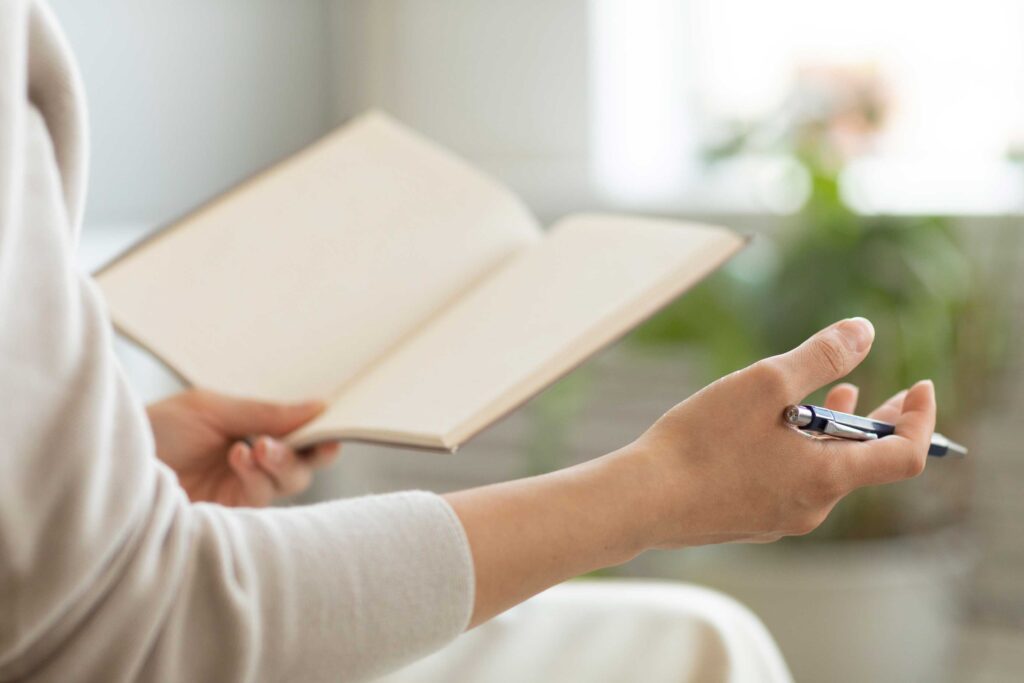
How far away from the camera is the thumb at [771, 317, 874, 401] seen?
0.51m

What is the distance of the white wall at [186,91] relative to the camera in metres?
1.97

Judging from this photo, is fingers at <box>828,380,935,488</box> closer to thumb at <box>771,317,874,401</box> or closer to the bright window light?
thumb at <box>771,317,874,401</box>

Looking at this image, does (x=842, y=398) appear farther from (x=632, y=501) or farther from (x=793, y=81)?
(x=793, y=81)

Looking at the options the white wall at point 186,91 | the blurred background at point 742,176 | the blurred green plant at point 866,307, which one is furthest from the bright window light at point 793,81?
the white wall at point 186,91

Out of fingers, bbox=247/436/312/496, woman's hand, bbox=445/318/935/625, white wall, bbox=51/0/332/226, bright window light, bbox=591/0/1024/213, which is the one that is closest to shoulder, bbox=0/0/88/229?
woman's hand, bbox=445/318/935/625

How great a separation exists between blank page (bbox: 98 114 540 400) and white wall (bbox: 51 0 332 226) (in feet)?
3.94

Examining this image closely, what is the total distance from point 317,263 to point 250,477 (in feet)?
0.54

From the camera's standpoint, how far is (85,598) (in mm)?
396

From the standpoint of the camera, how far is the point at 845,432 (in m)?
0.53

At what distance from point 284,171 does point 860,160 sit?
165 cm

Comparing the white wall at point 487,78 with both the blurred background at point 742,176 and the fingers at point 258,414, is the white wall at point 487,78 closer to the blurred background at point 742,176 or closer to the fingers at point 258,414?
the blurred background at point 742,176

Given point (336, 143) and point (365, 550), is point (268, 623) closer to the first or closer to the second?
point (365, 550)

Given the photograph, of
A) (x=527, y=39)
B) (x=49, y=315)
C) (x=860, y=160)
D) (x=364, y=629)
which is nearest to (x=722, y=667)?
(x=364, y=629)

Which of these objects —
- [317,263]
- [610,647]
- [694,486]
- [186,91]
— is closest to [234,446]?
[317,263]
